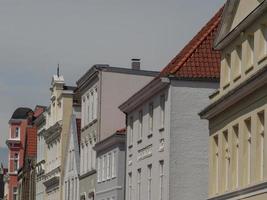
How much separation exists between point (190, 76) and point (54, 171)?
3787 cm

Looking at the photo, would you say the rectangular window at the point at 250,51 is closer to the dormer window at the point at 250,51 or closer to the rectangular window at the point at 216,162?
the dormer window at the point at 250,51

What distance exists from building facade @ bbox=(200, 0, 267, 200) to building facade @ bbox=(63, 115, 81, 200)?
34131 millimetres

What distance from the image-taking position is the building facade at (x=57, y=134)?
3238 inches

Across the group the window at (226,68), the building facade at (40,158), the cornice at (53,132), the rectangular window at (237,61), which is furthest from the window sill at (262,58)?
the building facade at (40,158)

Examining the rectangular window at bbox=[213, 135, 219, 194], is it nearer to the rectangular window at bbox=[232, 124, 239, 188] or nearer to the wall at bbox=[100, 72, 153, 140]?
the rectangular window at bbox=[232, 124, 239, 188]

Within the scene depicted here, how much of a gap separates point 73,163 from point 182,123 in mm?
29161

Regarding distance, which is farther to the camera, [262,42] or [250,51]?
[250,51]

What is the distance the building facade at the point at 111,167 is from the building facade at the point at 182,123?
7.87m

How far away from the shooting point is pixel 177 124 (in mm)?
48438

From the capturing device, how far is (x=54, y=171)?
84.9m

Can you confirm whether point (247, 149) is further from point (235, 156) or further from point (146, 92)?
point (146, 92)

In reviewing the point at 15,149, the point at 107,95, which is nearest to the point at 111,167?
the point at 107,95

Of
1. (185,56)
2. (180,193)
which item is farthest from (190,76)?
(180,193)

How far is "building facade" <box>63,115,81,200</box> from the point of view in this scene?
2950 inches
